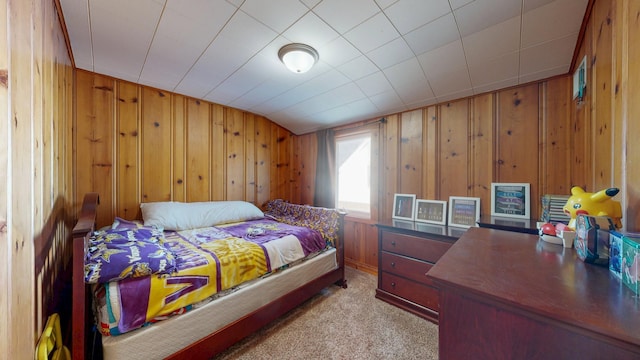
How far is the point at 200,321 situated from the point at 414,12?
2.38 metres

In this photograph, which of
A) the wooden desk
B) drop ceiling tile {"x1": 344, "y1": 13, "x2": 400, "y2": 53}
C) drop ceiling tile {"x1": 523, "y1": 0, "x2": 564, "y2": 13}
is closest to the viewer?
the wooden desk

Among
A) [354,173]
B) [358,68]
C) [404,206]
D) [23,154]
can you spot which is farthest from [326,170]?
[23,154]

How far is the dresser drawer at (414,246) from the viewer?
1920mm

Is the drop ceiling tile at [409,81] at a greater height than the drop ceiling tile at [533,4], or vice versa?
the drop ceiling tile at [533,4]

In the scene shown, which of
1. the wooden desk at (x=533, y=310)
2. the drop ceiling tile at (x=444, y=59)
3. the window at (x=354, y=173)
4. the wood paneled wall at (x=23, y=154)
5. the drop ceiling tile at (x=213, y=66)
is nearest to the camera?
the wooden desk at (x=533, y=310)

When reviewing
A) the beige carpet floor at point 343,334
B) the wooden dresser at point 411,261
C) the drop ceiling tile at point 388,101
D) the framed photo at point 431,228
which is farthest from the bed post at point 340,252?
the drop ceiling tile at point 388,101

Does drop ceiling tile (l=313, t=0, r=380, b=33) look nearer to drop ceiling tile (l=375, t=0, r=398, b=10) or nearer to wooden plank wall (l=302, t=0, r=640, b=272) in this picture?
drop ceiling tile (l=375, t=0, r=398, b=10)

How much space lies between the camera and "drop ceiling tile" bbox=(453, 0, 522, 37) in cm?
132

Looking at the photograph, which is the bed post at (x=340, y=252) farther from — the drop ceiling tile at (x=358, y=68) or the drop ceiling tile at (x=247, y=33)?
the drop ceiling tile at (x=247, y=33)

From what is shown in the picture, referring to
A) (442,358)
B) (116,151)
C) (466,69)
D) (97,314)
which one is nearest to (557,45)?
(466,69)

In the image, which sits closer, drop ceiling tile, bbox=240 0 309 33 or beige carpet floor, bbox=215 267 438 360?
drop ceiling tile, bbox=240 0 309 33

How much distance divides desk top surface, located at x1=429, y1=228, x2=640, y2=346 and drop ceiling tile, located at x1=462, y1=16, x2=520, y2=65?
1405 millimetres

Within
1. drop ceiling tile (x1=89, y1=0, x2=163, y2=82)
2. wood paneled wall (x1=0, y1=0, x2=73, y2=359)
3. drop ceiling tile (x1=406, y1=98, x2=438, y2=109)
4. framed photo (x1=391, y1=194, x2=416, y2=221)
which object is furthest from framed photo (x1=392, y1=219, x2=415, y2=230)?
drop ceiling tile (x1=89, y1=0, x2=163, y2=82)

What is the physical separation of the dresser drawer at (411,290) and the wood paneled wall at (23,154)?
2285 mm
